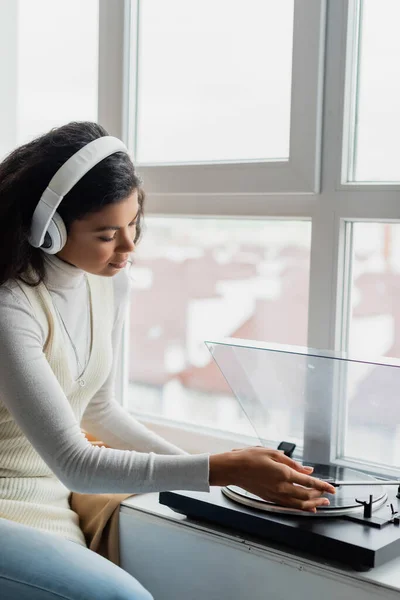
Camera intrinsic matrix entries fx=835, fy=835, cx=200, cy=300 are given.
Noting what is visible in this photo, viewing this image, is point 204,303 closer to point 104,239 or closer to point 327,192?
point 327,192

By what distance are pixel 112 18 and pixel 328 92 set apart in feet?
2.30

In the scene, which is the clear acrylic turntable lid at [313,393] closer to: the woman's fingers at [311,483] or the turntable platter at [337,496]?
the turntable platter at [337,496]

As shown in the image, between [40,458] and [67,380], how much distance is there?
0.55ft

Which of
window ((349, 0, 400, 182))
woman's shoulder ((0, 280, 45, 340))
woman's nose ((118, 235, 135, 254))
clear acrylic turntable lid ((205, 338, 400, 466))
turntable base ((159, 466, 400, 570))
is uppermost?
window ((349, 0, 400, 182))

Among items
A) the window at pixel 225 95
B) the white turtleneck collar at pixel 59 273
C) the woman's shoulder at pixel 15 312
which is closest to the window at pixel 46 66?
the window at pixel 225 95

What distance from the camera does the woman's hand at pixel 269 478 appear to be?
131 centimetres

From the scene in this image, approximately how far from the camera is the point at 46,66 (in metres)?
2.44

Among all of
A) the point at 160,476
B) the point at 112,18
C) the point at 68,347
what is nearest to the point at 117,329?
the point at 68,347

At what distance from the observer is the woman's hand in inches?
51.6

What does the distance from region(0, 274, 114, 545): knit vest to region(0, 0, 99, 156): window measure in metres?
0.89

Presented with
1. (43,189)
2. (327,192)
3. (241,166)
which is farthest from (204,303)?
(43,189)

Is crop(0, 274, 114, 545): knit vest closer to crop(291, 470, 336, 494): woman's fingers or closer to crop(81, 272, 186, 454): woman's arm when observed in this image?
crop(81, 272, 186, 454): woman's arm

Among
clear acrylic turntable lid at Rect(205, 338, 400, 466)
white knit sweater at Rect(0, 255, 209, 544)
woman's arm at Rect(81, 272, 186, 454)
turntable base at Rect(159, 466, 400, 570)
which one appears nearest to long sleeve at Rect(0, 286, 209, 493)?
white knit sweater at Rect(0, 255, 209, 544)

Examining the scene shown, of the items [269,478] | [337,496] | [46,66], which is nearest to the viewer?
[269,478]
